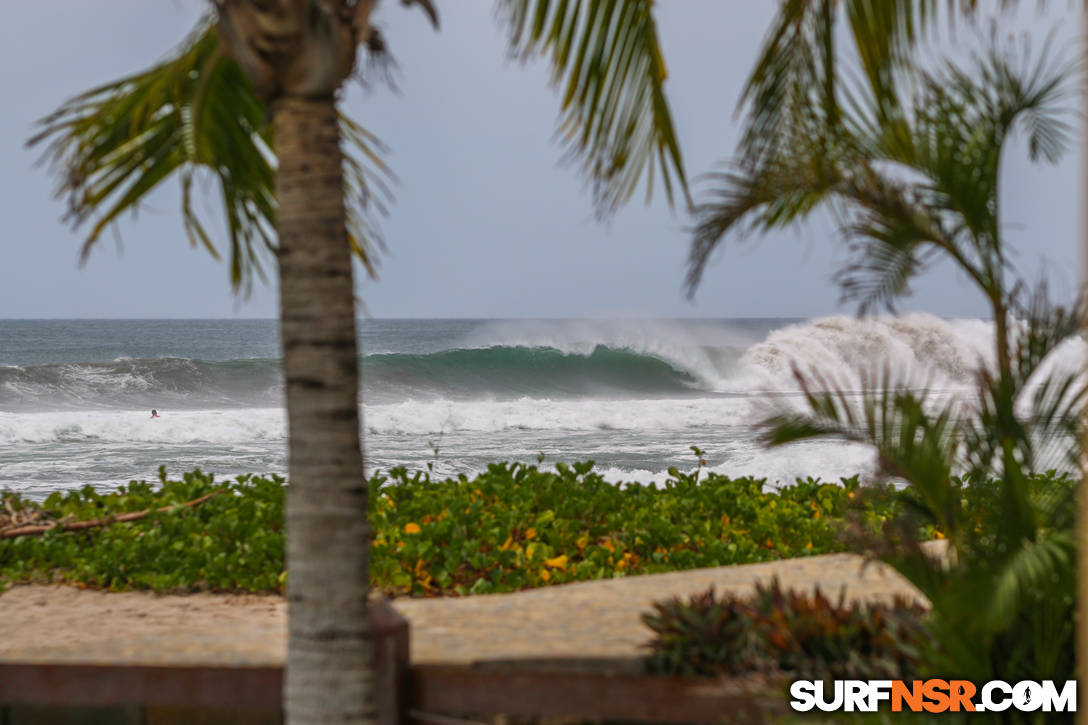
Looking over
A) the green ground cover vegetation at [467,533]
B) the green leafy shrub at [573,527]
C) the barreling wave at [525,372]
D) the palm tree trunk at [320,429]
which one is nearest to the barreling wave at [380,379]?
the barreling wave at [525,372]

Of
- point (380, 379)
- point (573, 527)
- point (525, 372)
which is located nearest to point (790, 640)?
point (573, 527)

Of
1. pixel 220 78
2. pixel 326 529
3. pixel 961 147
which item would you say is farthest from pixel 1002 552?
pixel 220 78

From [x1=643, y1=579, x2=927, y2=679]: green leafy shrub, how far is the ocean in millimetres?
717

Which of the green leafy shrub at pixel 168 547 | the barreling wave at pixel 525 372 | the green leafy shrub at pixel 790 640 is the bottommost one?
the green leafy shrub at pixel 168 547

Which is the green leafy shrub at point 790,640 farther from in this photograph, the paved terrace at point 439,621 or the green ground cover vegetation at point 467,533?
the green ground cover vegetation at point 467,533

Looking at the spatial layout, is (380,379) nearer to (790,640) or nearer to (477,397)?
(477,397)

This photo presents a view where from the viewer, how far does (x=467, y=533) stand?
582 cm

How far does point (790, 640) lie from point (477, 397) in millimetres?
25424

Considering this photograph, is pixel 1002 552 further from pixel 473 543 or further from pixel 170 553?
pixel 170 553

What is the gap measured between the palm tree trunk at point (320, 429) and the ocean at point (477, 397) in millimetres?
1290

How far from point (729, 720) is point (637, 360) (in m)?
30.1

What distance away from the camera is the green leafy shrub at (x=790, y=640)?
3133mm

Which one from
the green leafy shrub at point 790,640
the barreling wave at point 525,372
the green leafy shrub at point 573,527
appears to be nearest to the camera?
the green leafy shrub at point 790,640

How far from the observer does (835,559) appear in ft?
18.0
